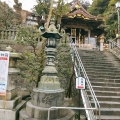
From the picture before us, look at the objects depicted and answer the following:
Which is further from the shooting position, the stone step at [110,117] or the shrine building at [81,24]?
the shrine building at [81,24]

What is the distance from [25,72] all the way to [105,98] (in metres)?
3.89

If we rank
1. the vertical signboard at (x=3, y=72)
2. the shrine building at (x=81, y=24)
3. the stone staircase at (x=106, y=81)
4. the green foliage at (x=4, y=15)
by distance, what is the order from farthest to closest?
the shrine building at (x=81, y=24) → the green foliage at (x=4, y=15) → the stone staircase at (x=106, y=81) → the vertical signboard at (x=3, y=72)

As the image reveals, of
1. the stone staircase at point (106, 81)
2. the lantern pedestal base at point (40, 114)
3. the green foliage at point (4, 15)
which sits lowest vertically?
the lantern pedestal base at point (40, 114)

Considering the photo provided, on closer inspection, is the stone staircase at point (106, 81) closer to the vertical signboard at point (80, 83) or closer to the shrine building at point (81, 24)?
the vertical signboard at point (80, 83)

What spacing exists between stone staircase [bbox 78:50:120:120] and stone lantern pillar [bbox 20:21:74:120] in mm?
1487

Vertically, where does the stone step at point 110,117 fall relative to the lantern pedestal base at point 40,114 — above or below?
below

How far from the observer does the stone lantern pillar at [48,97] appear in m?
5.09

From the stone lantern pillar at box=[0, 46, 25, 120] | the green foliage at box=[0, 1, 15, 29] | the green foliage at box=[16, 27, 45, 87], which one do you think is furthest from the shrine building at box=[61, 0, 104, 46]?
the stone lantern pillar at box=[0, 46, 25, 120]

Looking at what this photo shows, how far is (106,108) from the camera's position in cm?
604

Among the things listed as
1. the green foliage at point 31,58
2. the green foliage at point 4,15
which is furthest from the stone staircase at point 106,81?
the green foliage at point 4,15

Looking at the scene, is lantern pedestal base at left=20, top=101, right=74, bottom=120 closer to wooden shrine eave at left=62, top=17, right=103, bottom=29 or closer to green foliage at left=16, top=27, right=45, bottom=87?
green foliage at left=16, top=27, right=45, bottom=87

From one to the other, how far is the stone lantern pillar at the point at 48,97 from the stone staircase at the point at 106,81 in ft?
4.88

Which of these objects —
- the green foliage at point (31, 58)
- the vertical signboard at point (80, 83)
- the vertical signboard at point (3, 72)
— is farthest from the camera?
the green foliage at point (31, 58)

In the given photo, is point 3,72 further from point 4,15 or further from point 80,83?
point 4,15
